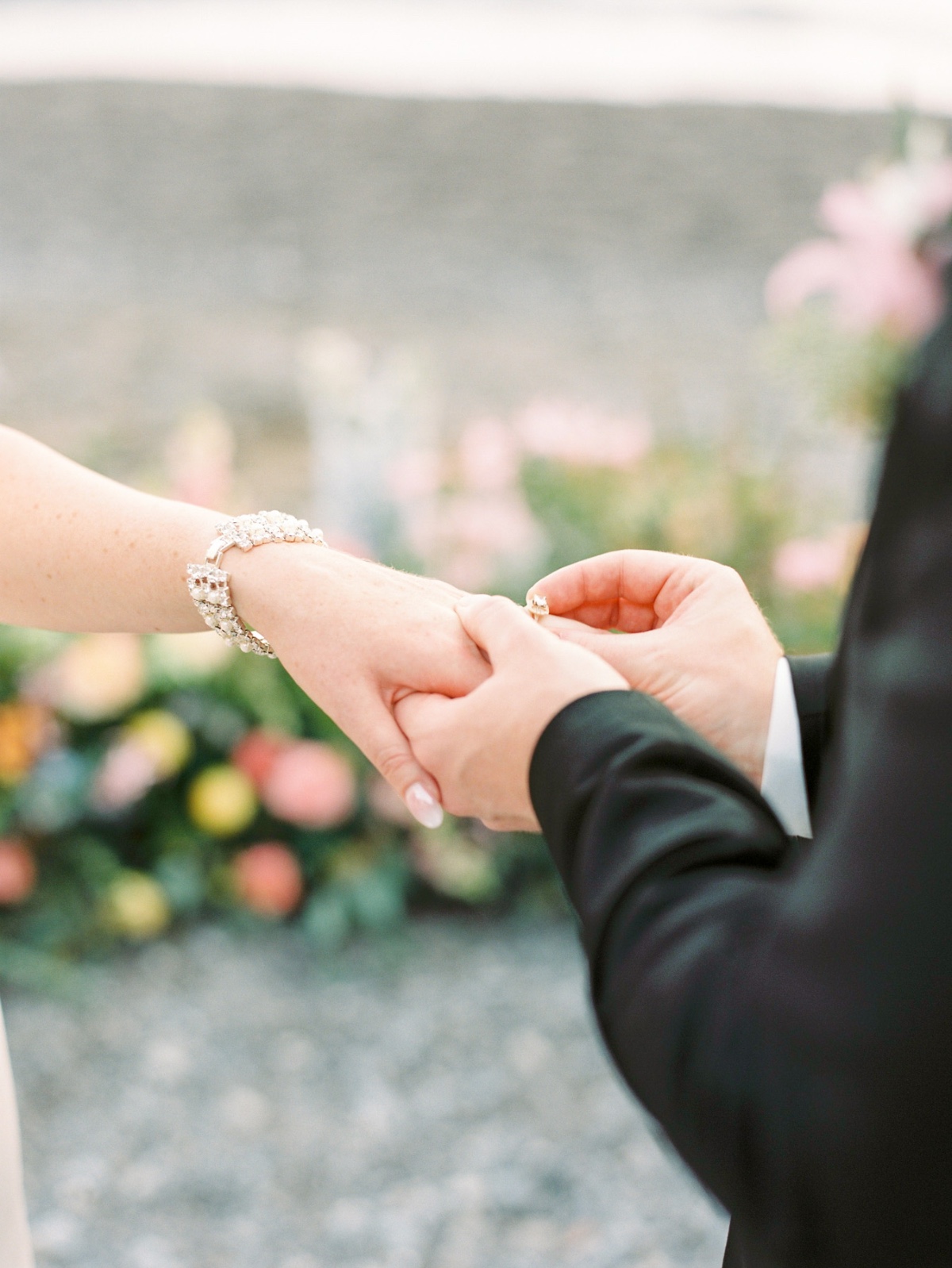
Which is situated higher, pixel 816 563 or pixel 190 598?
pixel 190 598

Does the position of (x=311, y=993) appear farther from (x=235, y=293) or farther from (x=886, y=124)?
(x=886, y=124)

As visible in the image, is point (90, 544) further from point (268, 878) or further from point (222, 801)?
point (268, 878)

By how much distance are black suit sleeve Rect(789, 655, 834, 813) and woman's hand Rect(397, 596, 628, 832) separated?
25 centimetres

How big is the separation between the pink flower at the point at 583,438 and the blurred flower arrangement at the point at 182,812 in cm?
88

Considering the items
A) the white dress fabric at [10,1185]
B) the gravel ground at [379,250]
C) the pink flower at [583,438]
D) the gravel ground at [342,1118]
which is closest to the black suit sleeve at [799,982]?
the white dress fabric at [10,1185]

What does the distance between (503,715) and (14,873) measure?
1.89m

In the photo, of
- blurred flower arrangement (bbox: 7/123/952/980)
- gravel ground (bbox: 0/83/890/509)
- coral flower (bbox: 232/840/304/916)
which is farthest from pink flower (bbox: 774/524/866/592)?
gravel ground (bbox: 0/83/890/509)

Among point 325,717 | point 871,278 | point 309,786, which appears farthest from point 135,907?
point 871,278

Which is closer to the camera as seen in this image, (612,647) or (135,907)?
(612,647)

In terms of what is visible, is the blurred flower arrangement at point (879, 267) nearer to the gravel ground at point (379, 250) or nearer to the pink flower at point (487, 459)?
the pink flower at point (487, 459)

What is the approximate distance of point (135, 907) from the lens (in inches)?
100

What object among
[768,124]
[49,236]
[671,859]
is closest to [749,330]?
[768,124]

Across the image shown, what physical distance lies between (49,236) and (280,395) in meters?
3.09

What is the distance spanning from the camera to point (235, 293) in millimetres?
7223
